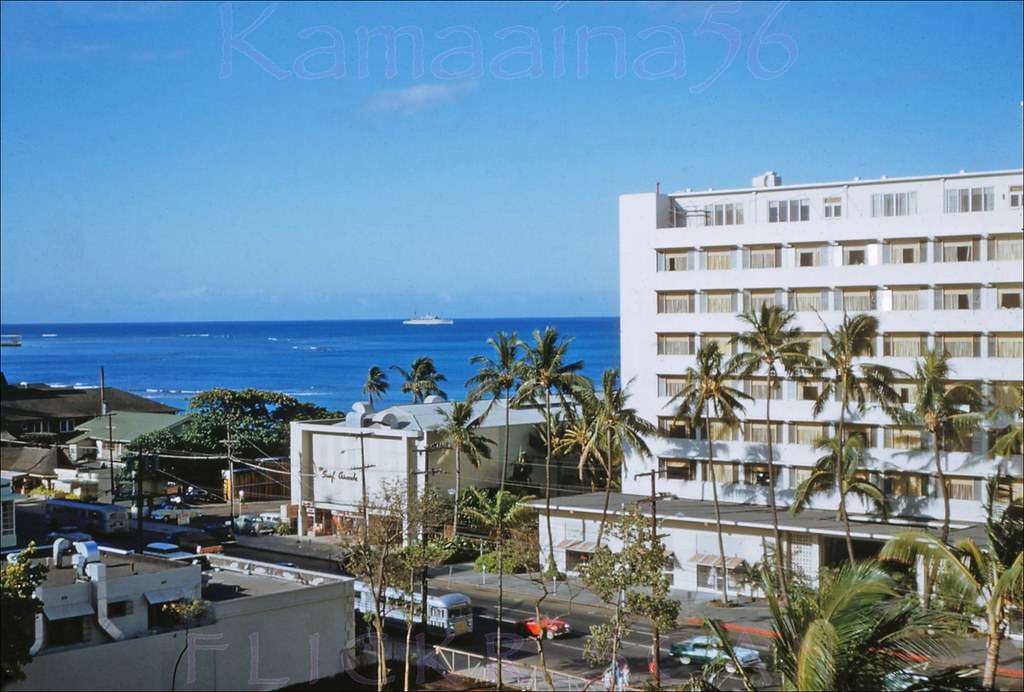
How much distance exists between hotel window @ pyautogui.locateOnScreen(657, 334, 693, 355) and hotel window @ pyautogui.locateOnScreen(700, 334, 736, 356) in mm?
714

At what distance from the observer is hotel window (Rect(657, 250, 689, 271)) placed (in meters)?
50.4

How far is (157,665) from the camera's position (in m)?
29.6

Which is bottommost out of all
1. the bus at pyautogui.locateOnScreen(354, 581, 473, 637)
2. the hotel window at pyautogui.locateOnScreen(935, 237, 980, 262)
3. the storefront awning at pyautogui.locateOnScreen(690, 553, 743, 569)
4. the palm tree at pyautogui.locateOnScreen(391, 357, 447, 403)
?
the bus at pyautogui.locateOnScreen(354, 581, 473, 637)

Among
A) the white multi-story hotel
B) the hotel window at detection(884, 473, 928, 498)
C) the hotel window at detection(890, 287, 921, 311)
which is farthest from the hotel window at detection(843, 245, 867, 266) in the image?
the hotel window at detection(884, 473, 928, 498)

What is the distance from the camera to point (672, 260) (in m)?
50.8

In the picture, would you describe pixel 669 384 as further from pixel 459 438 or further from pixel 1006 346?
pixel 1006 346

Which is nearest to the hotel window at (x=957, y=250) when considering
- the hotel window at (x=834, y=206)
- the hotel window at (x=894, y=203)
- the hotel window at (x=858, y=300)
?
the hotel window at (x=894, y=203)

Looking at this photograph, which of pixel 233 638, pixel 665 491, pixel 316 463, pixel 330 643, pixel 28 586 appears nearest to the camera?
pixel 28 586

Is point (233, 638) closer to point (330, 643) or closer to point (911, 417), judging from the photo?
point (330, 643)

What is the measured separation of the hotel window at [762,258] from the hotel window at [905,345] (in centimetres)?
597

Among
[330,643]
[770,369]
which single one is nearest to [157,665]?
[330,643]

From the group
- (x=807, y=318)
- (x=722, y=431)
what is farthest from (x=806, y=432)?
(x=807, y=318)

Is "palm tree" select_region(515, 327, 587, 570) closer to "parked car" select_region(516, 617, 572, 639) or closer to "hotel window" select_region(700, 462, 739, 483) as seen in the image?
"hotel window" select_region(700, 462, 739, 483)

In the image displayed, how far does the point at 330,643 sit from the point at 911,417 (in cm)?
2377
